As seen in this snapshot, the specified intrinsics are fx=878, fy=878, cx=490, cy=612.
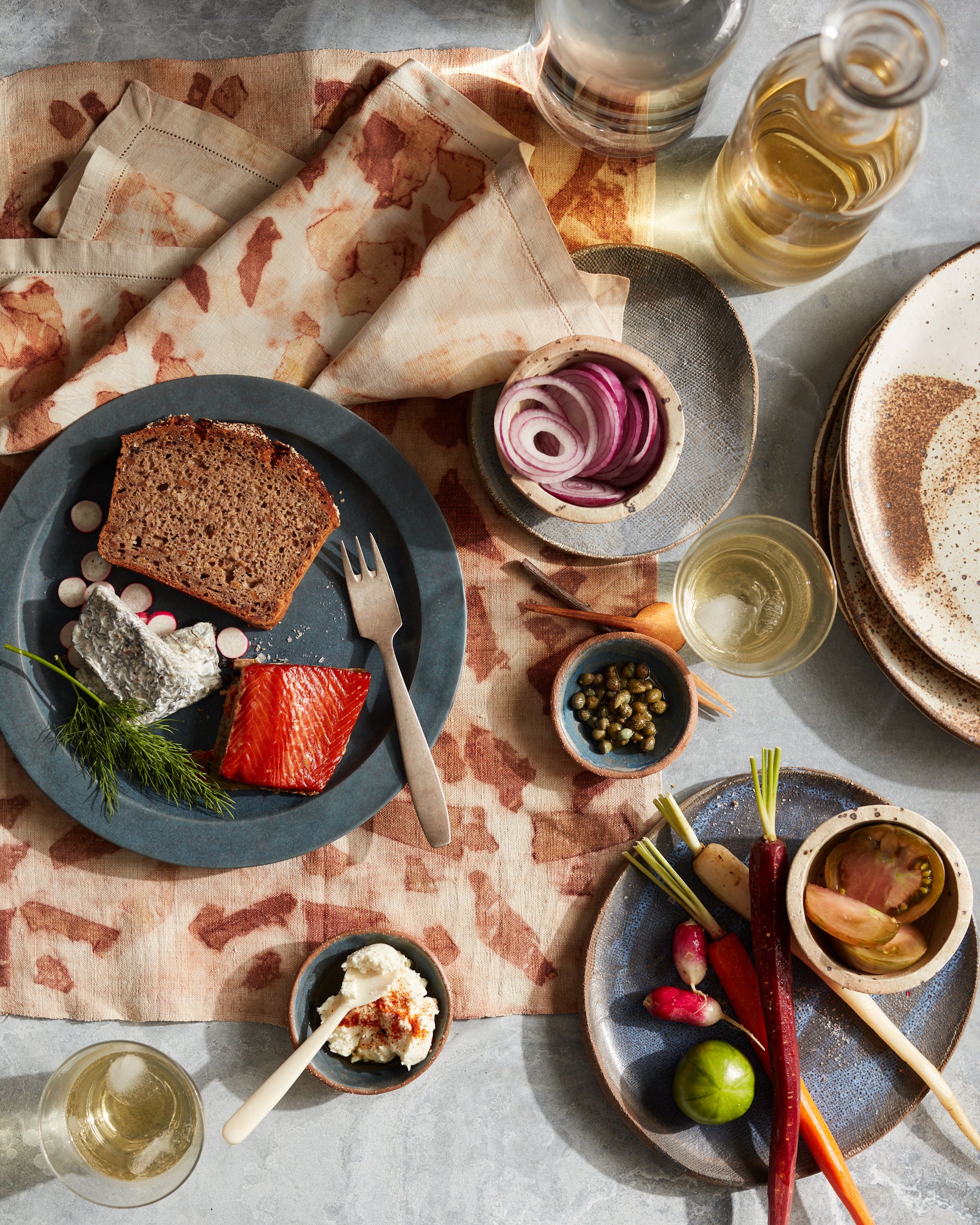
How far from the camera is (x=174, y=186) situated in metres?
2.12

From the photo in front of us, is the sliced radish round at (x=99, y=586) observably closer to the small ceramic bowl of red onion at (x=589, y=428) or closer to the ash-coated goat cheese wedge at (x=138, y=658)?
the ash-coated goat cheese wedge at (x=138, y=658)

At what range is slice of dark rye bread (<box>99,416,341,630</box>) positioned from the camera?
2004 mm

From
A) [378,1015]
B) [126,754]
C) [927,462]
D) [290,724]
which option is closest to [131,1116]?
[378,1015]

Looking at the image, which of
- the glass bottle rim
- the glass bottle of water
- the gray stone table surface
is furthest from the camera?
the gray stone table surface

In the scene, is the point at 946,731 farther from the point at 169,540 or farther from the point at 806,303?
the point at 169,540

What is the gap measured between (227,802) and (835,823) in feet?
4.50

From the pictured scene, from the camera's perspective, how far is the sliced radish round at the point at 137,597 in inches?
81.0

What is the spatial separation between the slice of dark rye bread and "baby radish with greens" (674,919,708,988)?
123cm

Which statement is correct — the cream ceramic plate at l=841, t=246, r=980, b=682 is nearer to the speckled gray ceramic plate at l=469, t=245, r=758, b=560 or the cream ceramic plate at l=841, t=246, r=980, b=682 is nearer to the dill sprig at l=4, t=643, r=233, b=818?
the speckled gray ceramic plate at l=469, t=245, r=758, b=560

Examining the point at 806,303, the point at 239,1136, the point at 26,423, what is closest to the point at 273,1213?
the point at 239,1136

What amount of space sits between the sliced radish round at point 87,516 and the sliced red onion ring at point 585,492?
3.42 feet

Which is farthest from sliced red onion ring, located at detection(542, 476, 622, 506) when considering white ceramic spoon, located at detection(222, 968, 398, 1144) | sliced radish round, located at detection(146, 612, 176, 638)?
white ceramic spoon, located at detection(222, 968, 398, 1144)

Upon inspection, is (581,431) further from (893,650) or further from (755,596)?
(893,650)

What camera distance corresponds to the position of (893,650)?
6.97 ft
